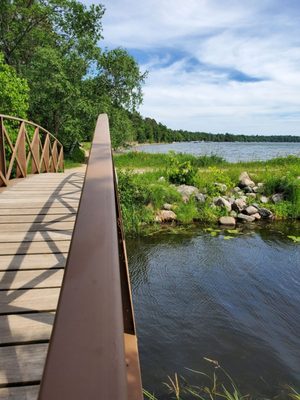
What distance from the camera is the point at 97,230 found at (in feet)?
2.73

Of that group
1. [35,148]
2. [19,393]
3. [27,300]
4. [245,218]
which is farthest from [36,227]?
[245,218]

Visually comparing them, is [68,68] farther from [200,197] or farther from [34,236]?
[34,236]

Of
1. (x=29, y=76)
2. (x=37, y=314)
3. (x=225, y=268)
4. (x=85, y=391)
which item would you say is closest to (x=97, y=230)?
(x=85, y=391)

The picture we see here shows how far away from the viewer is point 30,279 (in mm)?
2354

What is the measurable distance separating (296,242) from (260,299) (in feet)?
11.4

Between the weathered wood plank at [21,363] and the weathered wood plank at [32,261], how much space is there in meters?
0.92

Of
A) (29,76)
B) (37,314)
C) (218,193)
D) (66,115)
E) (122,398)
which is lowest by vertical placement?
(218,193)

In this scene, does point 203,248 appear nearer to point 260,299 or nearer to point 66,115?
point 260,299

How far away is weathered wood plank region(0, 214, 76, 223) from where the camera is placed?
3.68 m

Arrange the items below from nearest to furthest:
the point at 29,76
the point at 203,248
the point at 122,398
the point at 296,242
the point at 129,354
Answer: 1. the point at 122,398
2. the point at 129,354
3. the point at 203,248
4. the point at 296,242
5. the point at 29,76

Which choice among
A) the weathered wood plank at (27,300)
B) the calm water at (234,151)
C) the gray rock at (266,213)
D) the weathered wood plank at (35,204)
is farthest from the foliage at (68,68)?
the weathered wood plank at (27,300)

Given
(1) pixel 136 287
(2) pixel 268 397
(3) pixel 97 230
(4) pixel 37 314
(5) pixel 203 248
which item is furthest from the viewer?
(5) pixel 203 248

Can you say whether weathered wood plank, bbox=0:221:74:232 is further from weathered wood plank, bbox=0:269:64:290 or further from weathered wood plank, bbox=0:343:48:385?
weathered wood plank, bbox=0:343:48:385

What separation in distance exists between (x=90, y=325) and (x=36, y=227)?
122 inches
